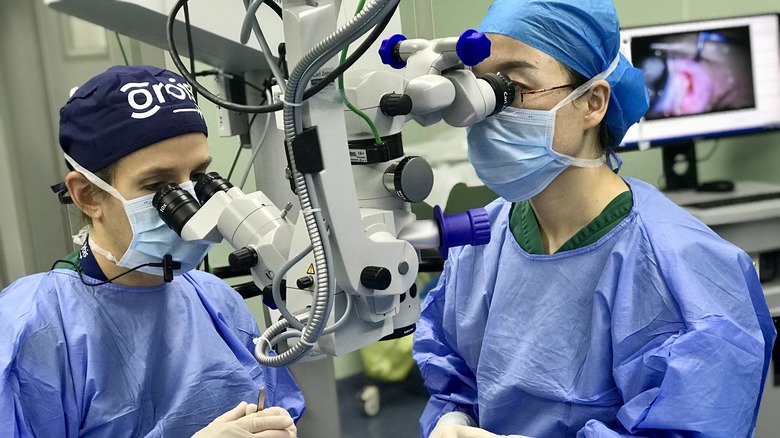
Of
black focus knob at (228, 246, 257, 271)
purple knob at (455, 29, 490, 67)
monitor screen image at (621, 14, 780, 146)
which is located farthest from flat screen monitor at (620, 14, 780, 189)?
black focus knob at (228, 246, 257, 271)

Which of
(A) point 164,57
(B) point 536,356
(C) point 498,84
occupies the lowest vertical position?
(B) point 536,356

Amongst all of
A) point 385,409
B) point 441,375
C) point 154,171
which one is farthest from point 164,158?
point 385,409

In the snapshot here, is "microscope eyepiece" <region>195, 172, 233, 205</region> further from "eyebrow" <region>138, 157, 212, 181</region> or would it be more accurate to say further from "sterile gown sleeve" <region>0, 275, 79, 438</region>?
"sterile gown sleeve" <region>0, 275, 79, 438</region>

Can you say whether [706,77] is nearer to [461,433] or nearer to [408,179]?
[461,433]

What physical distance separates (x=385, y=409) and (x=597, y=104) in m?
1.81

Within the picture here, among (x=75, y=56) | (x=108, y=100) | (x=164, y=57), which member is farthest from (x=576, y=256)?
(x=75, y=56)

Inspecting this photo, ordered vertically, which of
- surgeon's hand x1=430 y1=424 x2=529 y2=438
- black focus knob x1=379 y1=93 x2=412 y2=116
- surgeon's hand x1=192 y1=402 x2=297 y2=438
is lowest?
surgeon's hand x1=430 y1=424 x2=529 y2=438

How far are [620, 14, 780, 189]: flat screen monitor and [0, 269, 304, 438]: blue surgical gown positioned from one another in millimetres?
1554

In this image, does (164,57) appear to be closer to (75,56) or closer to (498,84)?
(75,56)

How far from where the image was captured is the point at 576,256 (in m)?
1.15

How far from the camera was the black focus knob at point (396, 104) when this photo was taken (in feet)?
2.72

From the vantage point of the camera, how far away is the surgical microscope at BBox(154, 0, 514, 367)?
0.76 metres

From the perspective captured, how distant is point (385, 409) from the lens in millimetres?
2717

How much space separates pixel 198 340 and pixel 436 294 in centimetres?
41
